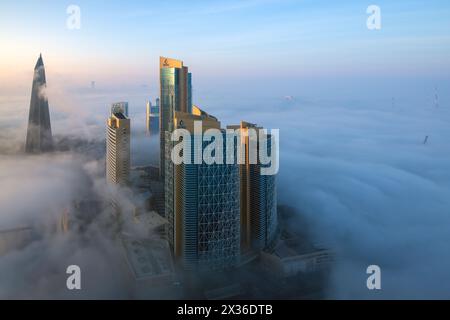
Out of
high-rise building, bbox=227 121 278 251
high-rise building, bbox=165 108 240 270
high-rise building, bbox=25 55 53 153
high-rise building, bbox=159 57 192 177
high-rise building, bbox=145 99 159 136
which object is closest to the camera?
high-rise building, bbox=165 108 240 270

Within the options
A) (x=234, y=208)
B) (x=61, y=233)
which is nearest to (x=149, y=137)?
(x=61, y=233)

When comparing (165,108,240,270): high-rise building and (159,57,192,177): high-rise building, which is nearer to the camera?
(165,108,240,270): high-rise building

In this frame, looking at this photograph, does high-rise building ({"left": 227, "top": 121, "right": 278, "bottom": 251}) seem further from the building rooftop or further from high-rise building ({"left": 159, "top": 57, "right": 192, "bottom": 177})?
high-rise building ({"left": 159, "top": 57, "right": 192, "bottom": 177})

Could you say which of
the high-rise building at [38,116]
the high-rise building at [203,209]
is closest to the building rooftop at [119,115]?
the high-rise building at [203,209]

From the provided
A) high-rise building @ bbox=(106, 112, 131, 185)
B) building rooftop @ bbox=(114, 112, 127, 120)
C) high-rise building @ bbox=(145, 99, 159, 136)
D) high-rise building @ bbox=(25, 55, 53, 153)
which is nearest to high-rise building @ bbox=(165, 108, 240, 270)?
high-rise building @ bbox=(106, 112, 131, 185)

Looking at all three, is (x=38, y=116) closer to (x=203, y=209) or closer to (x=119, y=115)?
(x=119, y=115)

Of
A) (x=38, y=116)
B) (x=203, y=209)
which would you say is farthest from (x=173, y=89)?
(x=203, y=209)
